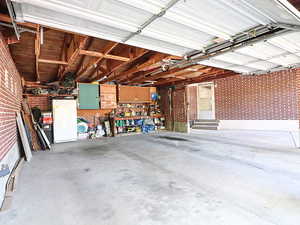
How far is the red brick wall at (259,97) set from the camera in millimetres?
7590

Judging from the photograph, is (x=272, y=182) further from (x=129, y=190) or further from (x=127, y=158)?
(x=127, y=158)

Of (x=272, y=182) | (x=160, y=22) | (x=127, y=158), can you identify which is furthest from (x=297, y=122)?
(x=160, y=22)

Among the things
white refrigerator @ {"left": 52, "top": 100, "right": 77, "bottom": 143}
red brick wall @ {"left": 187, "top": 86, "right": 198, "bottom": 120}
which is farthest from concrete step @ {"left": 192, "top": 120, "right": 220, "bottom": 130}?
white refrigerator @ {"left": 52, "top": 100, "right": 77, "bottom": 143}

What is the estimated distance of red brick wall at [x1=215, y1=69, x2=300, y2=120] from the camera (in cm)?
759

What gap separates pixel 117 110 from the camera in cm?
836

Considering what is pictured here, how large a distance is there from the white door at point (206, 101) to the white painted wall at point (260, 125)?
121 cm

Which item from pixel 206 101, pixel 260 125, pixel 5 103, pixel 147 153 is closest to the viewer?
pixel 5 103

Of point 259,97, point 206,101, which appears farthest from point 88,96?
point 259,97

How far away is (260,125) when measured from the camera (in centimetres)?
841

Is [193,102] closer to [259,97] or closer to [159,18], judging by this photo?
[259,97]

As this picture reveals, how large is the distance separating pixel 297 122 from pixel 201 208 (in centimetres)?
828

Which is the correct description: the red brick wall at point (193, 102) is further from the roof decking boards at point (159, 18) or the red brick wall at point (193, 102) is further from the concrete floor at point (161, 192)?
the roof decking boards at point (159, 18)

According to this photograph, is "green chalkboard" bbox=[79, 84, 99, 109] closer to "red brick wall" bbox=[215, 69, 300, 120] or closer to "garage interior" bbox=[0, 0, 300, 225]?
"garage interior" bbox=[0, 0, 300, 225]

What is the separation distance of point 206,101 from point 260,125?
3.69 metres
